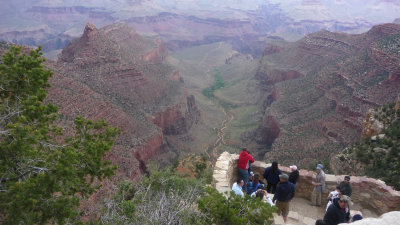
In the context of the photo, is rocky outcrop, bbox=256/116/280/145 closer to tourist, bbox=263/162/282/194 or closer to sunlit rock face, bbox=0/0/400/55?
tourist, bbox=263/162/282/194

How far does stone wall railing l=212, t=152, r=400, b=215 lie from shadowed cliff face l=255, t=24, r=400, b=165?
13055 mm

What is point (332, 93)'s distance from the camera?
3759 centimetres

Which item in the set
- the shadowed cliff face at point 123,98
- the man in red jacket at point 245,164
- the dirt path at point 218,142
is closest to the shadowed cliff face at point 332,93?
the dirt path at point 218,142

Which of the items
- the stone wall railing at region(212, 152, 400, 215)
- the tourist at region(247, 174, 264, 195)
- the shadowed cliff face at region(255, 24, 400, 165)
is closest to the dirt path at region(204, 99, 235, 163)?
the shadowed cliff face at region(255, 24, 400, 165)

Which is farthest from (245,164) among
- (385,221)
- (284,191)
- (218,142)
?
(218,142)

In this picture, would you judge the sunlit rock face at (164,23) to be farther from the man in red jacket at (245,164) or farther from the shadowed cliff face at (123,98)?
the man in red jacket at (245,164)

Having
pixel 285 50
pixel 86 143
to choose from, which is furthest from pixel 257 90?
pixel 86 143

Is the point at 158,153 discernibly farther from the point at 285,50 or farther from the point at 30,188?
the point at 285,50

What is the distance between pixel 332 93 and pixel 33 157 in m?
35.7

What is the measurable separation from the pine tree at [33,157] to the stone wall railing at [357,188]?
208 inches

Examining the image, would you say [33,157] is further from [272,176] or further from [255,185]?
[272,176]

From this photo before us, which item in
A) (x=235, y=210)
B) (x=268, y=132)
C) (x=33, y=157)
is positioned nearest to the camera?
(x=235, y=210)

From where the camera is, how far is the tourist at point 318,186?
42.6 feet

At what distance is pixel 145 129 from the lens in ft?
111
